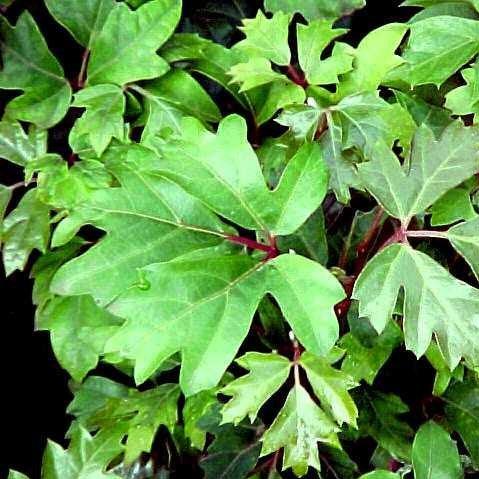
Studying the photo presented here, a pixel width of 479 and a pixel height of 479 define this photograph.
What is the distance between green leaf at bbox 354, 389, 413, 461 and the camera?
109cm

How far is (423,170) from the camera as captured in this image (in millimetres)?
878

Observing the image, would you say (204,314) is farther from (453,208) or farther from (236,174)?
(453,208)

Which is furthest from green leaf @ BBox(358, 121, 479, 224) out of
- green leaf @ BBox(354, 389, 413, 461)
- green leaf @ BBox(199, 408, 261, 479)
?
green leaf @ BBox(199, 408, 261, 479)

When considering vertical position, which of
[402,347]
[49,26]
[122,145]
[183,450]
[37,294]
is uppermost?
[49,26]

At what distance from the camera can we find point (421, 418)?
3.76 feet

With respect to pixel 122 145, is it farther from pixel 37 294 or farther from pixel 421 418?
pixel 421 418

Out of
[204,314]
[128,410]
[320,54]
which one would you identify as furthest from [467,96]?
[128,410]

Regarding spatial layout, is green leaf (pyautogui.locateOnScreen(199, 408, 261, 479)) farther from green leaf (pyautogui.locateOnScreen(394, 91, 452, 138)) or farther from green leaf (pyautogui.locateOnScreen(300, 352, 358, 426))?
green leaf (pyautogui.locateOnScreen(394, 91, 452, 138))

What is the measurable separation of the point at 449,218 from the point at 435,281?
4.9 inches

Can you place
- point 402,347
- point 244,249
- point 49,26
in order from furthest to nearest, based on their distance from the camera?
1. point 49,26
2. point 402,347
3. point 244,249

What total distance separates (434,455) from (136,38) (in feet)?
2.32

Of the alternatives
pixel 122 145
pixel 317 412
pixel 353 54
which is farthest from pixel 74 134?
pixel 317 412

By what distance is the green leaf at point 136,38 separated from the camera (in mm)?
1071

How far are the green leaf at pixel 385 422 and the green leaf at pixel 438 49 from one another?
17.4 inches
